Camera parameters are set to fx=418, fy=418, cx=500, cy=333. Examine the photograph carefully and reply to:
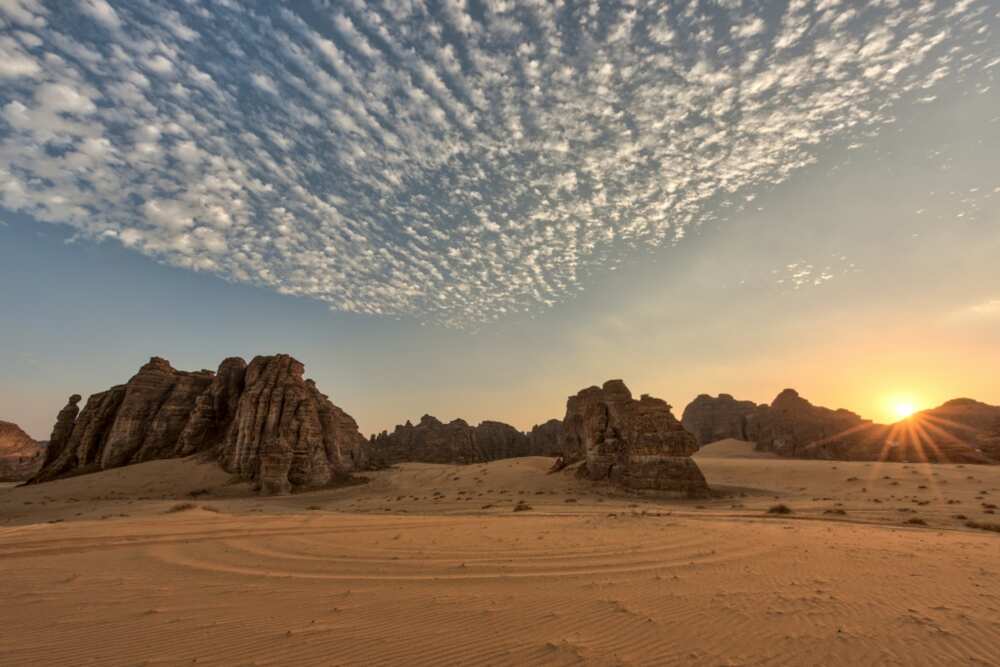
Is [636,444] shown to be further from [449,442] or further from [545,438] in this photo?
[545,438]

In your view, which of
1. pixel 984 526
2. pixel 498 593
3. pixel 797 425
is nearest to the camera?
pixel 498 593

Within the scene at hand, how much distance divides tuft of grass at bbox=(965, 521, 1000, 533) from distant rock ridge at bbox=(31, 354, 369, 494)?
41.5 m

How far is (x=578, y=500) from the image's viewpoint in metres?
26.2

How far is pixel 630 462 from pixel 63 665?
2994 centimetres

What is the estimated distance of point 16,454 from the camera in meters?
78.8

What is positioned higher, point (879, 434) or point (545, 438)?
point (545, 438)

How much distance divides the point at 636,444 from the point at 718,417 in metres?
66.5

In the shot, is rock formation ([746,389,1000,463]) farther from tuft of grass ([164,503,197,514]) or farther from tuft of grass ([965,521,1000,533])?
tuft of grass ([164,503,197,514])

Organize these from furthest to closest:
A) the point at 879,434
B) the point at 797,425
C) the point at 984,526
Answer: the point at 797,425 → the point at 879,434 → the point at 984,526

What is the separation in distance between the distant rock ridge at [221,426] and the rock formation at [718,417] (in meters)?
70.3

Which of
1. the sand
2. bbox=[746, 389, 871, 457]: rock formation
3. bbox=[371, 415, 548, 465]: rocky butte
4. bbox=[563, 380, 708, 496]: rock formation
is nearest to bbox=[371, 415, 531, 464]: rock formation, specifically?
bbox=[371, 415, 548, 465]: rocky butte

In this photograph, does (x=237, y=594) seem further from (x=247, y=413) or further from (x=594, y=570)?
(x=247, y=413)

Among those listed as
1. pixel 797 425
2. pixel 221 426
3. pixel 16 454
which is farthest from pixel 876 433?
pixel 16 454

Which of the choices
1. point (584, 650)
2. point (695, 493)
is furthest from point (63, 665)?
point (695, 493)
